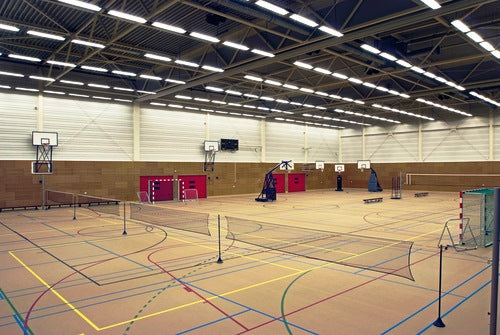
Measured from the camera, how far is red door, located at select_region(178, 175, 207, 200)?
32.3m

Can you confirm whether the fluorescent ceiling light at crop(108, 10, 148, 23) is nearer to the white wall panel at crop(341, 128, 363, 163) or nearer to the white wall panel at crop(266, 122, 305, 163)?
the white wall panel at crop(266, 122, 305, 163)

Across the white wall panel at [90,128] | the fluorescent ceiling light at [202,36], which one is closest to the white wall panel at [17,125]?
the white wall panel at [90,128]

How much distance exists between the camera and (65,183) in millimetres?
26109

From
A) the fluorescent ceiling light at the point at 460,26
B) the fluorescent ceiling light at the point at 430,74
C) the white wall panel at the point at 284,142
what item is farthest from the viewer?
the white wall panel at the point at 284,142

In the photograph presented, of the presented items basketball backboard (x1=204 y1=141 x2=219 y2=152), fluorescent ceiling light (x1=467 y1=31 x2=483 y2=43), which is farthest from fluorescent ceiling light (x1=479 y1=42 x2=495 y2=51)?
basketball backboard (x1=204 y1=141 x2=219 y2=152)

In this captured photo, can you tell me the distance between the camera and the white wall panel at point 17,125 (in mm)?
23812

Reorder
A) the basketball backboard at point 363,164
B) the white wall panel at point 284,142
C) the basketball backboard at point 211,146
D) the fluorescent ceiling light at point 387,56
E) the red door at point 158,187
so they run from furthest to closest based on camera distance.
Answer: the basketball backboard at point 363,164
the white wall panel at point 284,142
the basketball backboard at point 211,146
the red door at point 158,187
the fluorescent ceiling light at point 387,56

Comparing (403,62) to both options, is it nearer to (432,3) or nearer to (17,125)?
(432,3)

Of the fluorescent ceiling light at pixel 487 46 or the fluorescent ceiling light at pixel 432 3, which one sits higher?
the fluorescent ceiling light at pixel 487 46

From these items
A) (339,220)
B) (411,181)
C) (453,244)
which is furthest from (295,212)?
(411,181)

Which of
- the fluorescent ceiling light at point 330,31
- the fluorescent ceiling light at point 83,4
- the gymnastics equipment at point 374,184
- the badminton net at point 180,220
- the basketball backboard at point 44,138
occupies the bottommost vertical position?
the badminton net at point 180,220

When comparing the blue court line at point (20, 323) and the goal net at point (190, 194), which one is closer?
the blue court line at point (20, 323)

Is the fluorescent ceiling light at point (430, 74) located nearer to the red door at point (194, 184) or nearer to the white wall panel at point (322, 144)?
the red door at point (194, 184)

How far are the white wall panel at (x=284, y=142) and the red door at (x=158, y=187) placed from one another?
39.8ft
